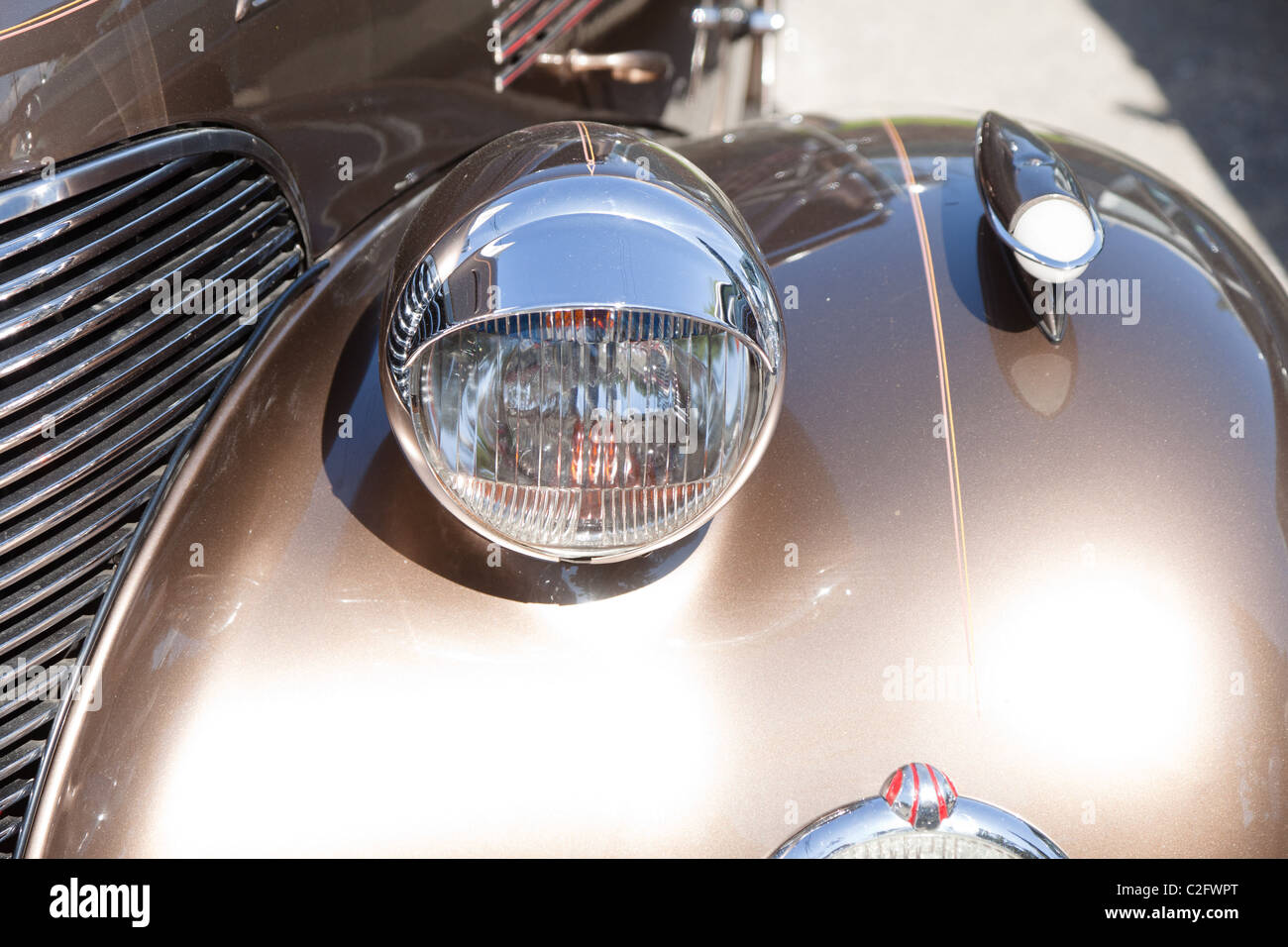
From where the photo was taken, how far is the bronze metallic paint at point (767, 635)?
126 centimetres

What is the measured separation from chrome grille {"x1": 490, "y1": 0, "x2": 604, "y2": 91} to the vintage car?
1.76ft

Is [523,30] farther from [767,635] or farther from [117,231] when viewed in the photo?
[767,635]

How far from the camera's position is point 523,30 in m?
2.16

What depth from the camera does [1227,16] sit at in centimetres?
588

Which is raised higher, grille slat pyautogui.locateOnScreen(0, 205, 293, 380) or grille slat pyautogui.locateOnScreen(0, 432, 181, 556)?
grille slat pyautogui.locateOnScreen(0, 205, 293, 380)

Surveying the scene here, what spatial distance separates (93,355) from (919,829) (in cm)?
108

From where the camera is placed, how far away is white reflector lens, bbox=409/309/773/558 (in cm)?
118

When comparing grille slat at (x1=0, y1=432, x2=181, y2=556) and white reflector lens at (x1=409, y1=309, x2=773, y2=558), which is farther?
grille slat at (x1=0, y1=432, x2=181, y2=556)

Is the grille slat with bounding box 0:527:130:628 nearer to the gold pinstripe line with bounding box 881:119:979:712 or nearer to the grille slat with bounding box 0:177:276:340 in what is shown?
the grille slat with bounding box 0:177:276:340

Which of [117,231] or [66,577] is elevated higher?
[117,231]

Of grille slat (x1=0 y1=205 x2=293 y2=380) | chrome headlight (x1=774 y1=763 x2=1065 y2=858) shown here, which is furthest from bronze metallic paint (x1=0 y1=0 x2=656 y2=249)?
chrome headlight (x1=774 y1=763 x2=1065 y2=858)

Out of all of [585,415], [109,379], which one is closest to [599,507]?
[585,415]

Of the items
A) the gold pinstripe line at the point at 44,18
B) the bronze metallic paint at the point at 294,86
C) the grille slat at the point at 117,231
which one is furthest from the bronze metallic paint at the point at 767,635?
the gold pinstripe line at the point at 44,18
